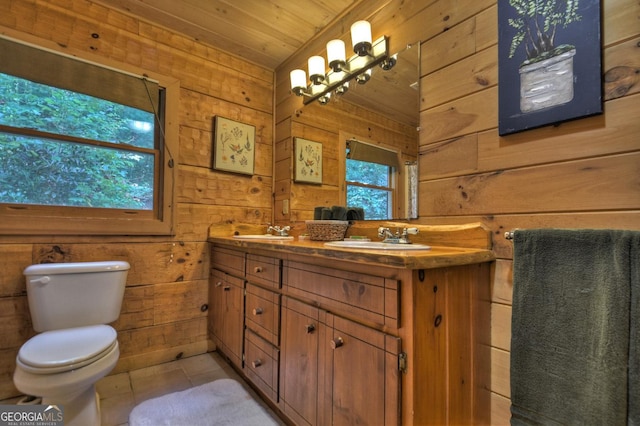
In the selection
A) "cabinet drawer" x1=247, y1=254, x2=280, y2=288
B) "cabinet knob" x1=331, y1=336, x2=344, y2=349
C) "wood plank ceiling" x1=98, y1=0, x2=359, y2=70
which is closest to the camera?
"cabinet knob" x1=331, y1=336, x2=344, y2=349

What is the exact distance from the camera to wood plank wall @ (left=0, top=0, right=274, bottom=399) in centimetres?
161

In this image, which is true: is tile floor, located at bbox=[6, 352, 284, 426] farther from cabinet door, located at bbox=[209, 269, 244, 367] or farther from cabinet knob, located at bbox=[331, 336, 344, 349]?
cabinet knob, located at bbox=[331, 336, 344, 349]

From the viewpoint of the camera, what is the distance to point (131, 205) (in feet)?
6.41

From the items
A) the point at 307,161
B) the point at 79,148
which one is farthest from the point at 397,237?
the point at 79,148

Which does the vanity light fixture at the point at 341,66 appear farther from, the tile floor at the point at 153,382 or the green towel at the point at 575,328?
the tile floor at the point at 153,382

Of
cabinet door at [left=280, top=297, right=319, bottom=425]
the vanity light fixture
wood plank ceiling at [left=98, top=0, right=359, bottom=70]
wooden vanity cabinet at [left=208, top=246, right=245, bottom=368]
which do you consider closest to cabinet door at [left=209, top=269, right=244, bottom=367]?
wooden vanity cabinet at [left=208, top=246, right=245, bottom=368]

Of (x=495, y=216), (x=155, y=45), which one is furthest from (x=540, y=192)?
(x=155, y=45)

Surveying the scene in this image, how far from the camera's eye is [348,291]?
1.03 m

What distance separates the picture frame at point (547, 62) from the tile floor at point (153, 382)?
173 cm

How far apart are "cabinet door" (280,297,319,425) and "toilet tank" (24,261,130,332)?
40.6 inches

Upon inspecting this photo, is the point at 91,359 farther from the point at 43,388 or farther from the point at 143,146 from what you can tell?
the point at 143,146

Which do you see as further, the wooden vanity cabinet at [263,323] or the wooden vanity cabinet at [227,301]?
the wooden vanity cabinet at [227,301]

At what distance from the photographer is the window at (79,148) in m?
1.62

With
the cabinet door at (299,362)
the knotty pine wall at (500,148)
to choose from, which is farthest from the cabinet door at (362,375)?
the knotty pine wall at (500,148)
